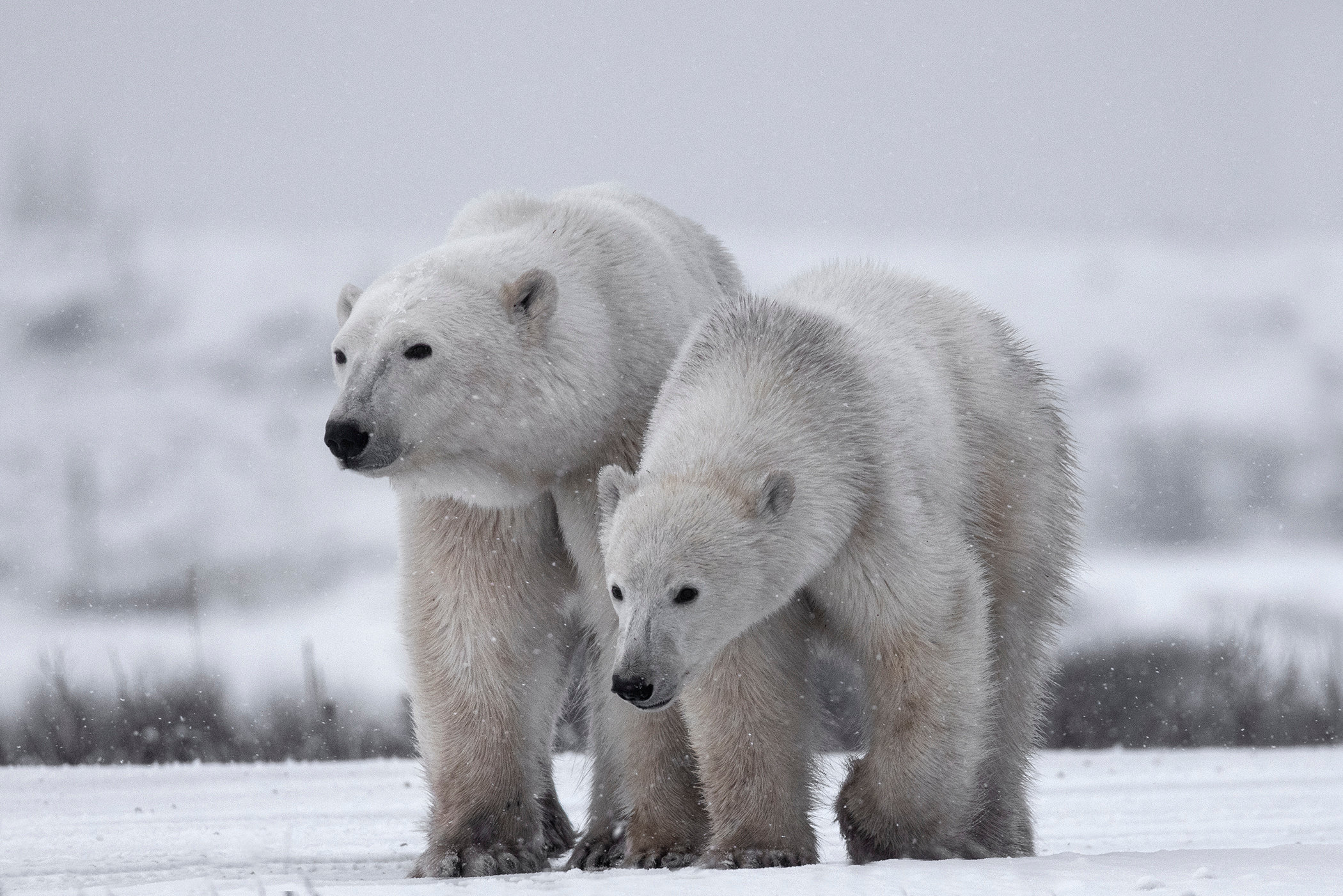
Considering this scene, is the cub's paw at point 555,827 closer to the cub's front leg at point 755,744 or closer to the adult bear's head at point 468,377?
the cub's front leg at point 755,744

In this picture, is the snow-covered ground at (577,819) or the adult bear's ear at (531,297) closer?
the snow-covered ground at (577,819)

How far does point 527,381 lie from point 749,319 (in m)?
1.02

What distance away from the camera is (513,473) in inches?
256

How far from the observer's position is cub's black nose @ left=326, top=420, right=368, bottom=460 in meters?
5.99

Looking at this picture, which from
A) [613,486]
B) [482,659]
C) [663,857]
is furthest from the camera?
[482,659]

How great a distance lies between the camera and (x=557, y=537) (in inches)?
275

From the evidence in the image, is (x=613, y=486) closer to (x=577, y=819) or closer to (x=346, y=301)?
(x=346, y=301)

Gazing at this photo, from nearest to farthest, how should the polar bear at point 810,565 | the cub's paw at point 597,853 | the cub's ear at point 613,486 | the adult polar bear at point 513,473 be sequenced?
the polar bear at point 810,565 → the cub's ear at point 613,486 → the adult polar bear at point 513,473 → the cub's paw at point 597,853

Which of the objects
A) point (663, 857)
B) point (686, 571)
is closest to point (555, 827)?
point (663, 857)

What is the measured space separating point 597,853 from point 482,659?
1.19 metres

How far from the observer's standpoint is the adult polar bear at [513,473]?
6.29 m

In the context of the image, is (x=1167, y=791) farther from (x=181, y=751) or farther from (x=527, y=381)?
(x=181, y=751)

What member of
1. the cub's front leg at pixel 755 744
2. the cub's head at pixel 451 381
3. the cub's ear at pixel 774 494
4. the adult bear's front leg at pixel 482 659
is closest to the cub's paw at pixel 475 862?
the adult bear's front leg at pixel 482 659

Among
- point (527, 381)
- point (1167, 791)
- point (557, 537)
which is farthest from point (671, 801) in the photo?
point (1167, 791)
